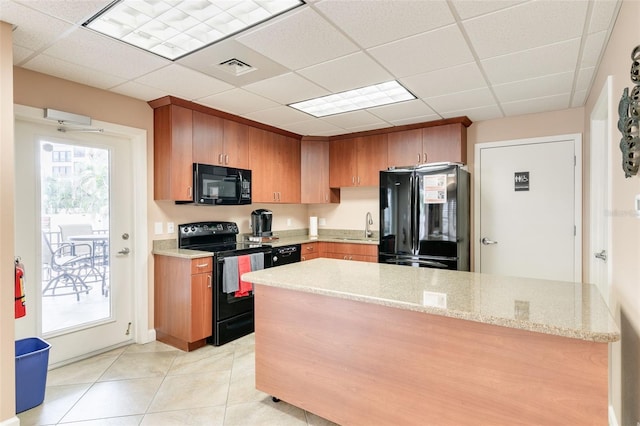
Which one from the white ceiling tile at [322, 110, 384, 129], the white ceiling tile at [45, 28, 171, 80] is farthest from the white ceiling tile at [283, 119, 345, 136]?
the white ceiling tile at [45, 28, 171, 80]

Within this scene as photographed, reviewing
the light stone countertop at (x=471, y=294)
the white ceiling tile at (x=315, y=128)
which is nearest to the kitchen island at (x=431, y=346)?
the light stone countertop at (x=471, y=294)

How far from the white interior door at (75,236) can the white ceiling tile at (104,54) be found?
744 millimetres

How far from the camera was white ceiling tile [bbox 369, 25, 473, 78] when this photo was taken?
2166mm

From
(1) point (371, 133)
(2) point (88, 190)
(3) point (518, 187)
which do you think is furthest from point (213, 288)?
(3) point (518, 187)

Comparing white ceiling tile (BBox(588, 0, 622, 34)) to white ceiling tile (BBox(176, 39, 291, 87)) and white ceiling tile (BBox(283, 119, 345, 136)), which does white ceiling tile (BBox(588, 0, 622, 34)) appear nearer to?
white ceiling tile (BBox(176, 39, 291, 87))

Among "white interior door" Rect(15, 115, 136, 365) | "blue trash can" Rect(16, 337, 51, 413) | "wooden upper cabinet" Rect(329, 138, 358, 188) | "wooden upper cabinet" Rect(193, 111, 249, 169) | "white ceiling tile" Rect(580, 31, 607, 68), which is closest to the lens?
"white ceiling tile" Rect(580, 31, 607, 68)

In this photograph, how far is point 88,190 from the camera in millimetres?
3166

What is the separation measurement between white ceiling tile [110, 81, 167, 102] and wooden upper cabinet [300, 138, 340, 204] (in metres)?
2.27

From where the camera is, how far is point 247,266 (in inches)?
144

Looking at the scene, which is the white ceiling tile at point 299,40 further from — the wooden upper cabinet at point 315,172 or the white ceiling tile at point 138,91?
the wooden upper cabinet at point 315,172

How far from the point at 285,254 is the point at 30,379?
251 cm

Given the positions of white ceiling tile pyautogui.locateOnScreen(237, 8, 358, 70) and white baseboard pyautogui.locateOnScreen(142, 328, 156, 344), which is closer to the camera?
white ceiling tile pyautogui.locateOnScreen(237, 8, 358, 70)

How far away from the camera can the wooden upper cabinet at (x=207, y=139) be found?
3586 mm

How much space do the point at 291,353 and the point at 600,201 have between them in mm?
2841
